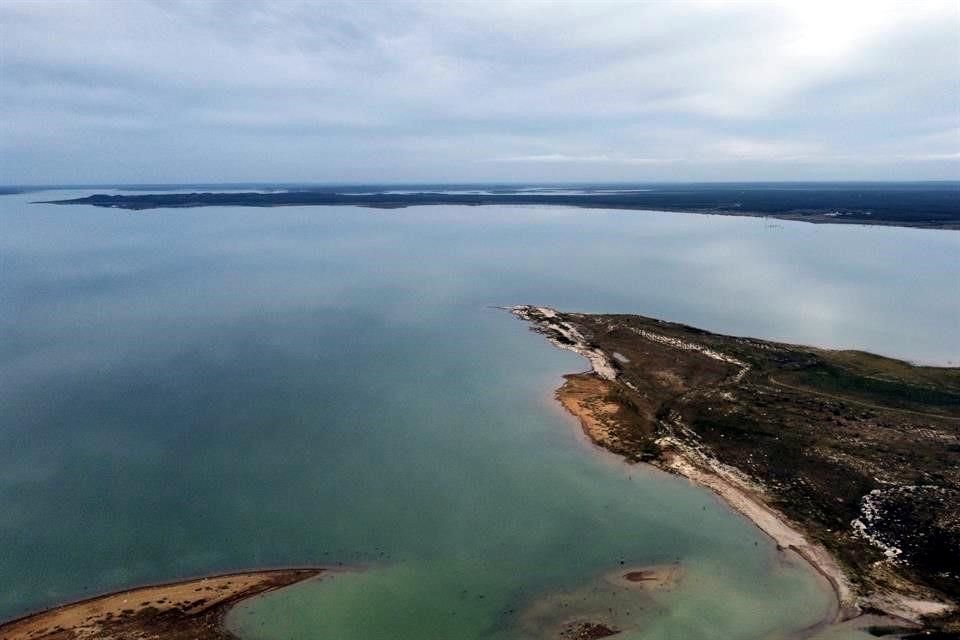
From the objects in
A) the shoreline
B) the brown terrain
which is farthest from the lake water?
the shoreline

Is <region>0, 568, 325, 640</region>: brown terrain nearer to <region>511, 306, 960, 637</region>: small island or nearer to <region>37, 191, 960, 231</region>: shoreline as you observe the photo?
<region>511, 306, 960, 637</region>: small island

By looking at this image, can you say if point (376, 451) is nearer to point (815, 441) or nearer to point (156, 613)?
point (156, 613)

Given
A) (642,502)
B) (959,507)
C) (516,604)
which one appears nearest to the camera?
(516,604)

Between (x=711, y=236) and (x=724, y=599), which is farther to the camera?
(x=711, y=236)

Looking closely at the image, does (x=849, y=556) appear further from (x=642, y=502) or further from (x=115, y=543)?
(x=115, y=543)

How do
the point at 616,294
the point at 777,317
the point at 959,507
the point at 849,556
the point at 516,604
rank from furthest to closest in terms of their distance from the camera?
the point at 616,294 → the point at 777,317 → the point at 959,507 → the point at 849,556 → the point at 516,604

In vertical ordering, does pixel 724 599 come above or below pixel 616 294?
below

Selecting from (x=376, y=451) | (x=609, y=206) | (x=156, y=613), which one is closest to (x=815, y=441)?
(x=376, y=451)

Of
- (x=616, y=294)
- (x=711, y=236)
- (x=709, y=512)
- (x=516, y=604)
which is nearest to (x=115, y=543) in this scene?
(x=516, y=604)
